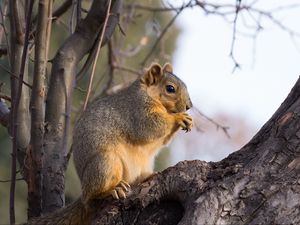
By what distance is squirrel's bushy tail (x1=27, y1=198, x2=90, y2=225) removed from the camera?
3.16 metres

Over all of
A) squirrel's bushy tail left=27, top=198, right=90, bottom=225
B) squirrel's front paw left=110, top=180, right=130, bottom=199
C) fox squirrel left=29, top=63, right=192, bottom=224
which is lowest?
squirrel's bushy tail left=27, top=198, right=90, bottom=225

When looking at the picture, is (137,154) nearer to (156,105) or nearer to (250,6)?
(156,105)

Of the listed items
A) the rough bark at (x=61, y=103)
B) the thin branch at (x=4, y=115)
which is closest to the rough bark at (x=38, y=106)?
the rough bark at (x=61, y=103)

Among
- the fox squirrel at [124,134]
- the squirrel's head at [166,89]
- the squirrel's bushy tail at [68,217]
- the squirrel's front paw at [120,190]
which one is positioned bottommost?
the squirrel's bushy tail at [68,217]

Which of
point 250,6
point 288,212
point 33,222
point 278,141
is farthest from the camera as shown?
point 250,6

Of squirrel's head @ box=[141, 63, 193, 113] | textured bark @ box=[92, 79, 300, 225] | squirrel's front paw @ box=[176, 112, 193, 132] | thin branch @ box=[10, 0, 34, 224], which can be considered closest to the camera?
textured bark @ box=[92, 79, 300, 225]

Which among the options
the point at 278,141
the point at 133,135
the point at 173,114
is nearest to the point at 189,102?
the point at 173,114

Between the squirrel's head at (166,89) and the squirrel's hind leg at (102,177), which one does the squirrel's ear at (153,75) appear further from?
the squirrel's hind leg at (102,177)

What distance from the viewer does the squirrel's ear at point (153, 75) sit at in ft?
12.7

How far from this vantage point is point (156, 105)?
3758 mm

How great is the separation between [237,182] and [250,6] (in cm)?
208

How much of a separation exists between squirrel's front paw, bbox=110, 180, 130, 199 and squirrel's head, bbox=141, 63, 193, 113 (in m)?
0.72

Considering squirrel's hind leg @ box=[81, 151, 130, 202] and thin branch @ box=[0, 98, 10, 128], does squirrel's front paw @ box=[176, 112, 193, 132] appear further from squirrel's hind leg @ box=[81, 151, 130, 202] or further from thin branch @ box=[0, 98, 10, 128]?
thin branch @ box=[0, 98, 10, 128]

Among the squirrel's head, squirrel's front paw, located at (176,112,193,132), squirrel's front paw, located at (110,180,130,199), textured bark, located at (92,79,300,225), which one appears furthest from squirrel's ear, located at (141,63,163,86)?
textured bark, located at (92,79,300,225)
